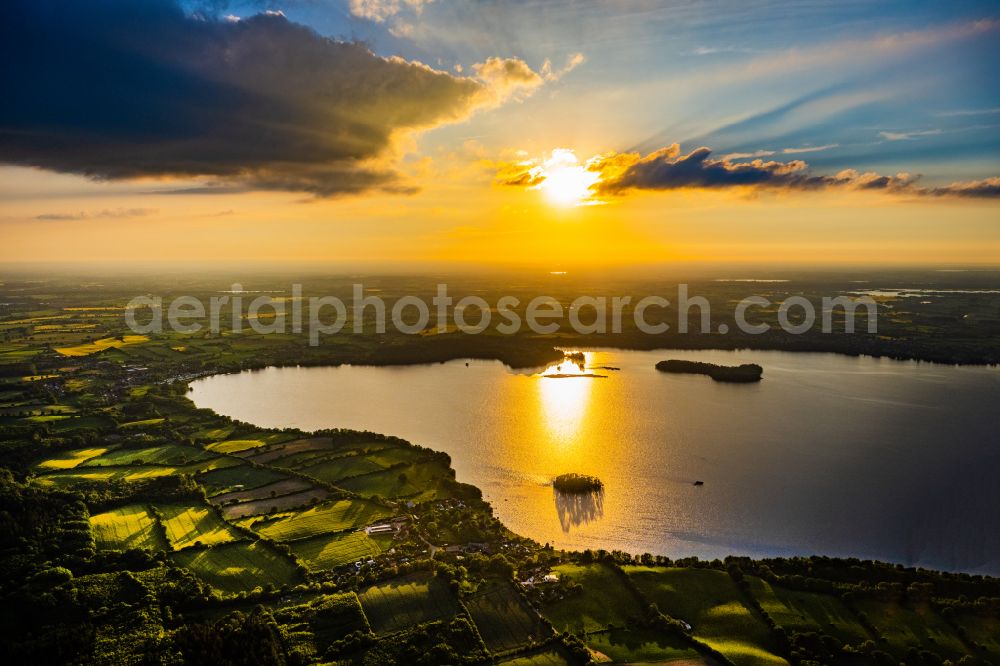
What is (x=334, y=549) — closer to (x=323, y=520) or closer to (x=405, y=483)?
(x=323, y=520)

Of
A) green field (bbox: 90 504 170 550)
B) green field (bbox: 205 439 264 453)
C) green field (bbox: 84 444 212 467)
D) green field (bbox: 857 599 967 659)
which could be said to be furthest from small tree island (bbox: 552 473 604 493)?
green field (bbox: 84 444 212 467)

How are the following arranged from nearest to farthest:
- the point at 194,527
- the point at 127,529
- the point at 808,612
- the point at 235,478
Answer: the point at 808,612 < the point at 127,529 < the point at 194,527 < the point at 235,478

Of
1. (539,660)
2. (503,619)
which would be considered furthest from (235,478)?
(539,660)

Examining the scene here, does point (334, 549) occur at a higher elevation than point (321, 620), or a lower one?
higher

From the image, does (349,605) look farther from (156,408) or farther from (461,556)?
(156,408)

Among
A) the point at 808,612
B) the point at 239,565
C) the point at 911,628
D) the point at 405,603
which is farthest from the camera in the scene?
the point at 239,565

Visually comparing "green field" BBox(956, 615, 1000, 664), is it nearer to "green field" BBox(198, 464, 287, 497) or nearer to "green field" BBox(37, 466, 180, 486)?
"green field" BBox(198, 464, 287, 497)

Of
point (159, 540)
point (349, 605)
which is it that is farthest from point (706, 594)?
point (159, 540)
